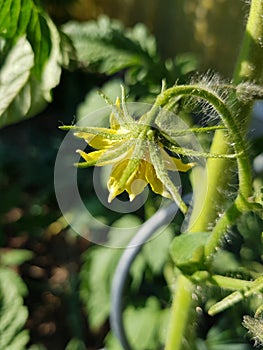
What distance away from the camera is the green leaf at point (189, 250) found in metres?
0.59

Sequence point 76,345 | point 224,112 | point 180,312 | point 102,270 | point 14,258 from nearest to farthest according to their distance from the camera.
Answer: point 224,112, point 180,312, point 76,345, point 102,270, point 14,258

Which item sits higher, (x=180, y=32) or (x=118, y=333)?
(x=118, y=333)

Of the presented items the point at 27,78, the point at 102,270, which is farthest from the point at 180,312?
the point at 102,270

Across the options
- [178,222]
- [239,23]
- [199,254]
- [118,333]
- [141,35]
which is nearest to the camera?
[199,254]

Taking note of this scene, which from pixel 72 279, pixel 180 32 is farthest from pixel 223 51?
pixel 72 279

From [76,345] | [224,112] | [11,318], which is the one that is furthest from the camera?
[76,345]

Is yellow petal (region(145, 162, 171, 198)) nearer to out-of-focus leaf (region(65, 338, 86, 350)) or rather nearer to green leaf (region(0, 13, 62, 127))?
green leaf (region(0, 13, 62, 127))

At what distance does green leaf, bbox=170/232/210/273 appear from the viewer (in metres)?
0.59

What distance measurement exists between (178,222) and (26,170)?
1.00 metres

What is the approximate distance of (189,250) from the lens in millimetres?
584

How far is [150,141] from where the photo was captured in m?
0.49

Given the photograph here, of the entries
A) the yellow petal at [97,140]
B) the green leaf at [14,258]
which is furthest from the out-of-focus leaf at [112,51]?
the green leaf at [14,258]

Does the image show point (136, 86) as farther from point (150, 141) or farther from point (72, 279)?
point (72, 279)

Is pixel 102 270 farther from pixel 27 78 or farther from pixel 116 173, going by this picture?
pixel 116 173
